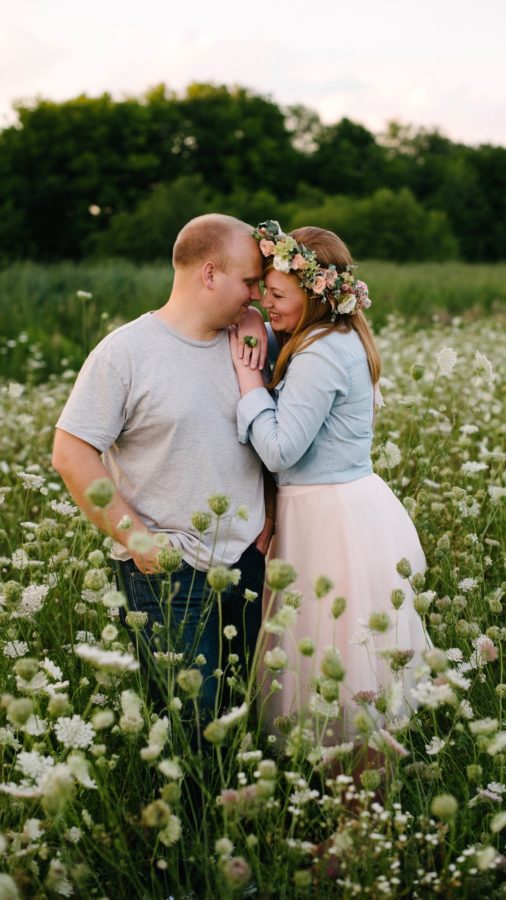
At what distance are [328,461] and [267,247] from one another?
72cm

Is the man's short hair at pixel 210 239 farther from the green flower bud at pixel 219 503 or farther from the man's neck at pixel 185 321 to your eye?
the green flower bud at pixel 219 503

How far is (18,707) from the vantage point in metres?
1.92

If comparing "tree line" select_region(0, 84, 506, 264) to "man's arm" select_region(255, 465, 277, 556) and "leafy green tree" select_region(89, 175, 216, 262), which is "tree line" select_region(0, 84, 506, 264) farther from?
"man's arm" select_region(255, 465, 277, 556)

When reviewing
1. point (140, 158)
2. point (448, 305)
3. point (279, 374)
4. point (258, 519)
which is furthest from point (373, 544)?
point (140, 158)

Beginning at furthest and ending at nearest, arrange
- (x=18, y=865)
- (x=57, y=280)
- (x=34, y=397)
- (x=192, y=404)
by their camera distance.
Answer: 1. (x=57, y=280)
2. (x=34, y=397)
3. (x=192, y=404)
4. (x=18, y=865)

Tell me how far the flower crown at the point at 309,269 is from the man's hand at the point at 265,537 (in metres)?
0.73

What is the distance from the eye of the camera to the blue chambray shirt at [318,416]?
2.89 metres

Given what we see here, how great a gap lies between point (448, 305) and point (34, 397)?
8486 mm

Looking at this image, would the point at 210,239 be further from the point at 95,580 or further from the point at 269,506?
the point at 95,580

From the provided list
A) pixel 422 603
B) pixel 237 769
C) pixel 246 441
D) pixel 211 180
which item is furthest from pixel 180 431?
pixel 211 180

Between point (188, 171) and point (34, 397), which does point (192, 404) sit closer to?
point (34, 397)

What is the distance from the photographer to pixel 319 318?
3.09 metres

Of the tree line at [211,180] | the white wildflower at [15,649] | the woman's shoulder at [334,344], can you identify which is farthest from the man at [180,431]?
the tree line at [211,180]

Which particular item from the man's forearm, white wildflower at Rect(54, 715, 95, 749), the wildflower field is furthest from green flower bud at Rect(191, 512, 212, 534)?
white wildflower at Rect(54, 715, 95, 749)
